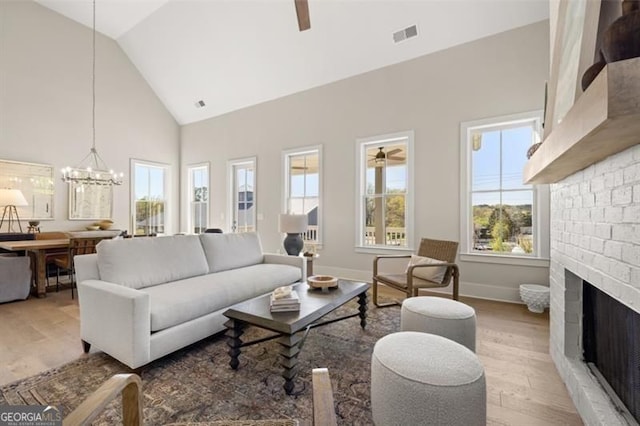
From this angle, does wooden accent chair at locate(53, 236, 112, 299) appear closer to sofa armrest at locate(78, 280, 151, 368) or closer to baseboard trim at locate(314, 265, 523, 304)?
sofa armrest at locate(78, 280, 151, 368)

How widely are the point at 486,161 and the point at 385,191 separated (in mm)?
1470

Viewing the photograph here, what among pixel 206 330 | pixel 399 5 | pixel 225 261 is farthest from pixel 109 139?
pixel 399 5

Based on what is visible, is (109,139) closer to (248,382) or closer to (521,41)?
(248,382)

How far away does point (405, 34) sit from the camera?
4.04 m

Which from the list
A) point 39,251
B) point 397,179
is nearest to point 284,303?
point 397,179

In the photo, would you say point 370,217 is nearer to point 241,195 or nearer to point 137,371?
point 241,195

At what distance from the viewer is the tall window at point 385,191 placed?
14.4 feet

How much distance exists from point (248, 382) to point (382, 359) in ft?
3.31

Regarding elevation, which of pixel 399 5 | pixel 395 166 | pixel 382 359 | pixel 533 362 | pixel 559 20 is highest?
pixel 399 5

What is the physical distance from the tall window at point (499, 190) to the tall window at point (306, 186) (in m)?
2.39

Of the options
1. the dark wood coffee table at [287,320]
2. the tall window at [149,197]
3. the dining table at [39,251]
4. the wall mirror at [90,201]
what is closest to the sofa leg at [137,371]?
the dark wood coffee table at [287,320]

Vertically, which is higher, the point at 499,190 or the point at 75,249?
the point at 499,190

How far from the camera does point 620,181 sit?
1.27 metres

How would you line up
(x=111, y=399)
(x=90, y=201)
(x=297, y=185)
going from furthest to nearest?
(x=90, y=201)
(x=297, y=185)
(x=111, y=399)
